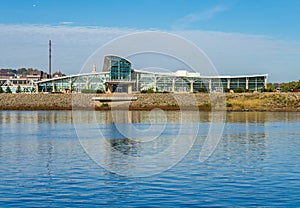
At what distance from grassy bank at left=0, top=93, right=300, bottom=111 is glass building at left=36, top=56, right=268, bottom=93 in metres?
6.96

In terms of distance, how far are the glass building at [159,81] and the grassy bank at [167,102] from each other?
6964mm

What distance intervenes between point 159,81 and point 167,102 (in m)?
16.0

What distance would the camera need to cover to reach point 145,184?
47.4 ft

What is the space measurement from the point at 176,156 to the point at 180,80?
6183 centimetres

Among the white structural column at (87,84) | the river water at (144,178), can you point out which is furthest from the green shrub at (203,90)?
the river water at (144,178)

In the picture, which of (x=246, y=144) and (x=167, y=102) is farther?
(x=167, y=102)

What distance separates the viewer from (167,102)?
68.0 meters

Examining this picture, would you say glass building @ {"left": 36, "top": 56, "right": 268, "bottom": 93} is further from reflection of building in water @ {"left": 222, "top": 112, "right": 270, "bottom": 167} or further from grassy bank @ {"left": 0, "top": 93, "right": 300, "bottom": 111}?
reflection of building in water @ {"left": 222, "top": 112, "right": 270, "bottom": 167}

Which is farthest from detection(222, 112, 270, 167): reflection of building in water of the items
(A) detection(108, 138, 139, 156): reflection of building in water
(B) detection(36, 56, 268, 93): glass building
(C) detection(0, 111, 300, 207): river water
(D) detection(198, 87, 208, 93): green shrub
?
(D) detection(198, 87, 208, 93): green shrub

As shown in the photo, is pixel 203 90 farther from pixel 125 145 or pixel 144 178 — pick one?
pixel 144 178

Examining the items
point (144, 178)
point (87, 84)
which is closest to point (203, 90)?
point (87, 84)

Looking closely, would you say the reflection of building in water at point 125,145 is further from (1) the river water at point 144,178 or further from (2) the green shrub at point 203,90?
(2) the green shrub at point 203,90

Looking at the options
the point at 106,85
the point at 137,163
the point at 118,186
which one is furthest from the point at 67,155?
the point at 106,85

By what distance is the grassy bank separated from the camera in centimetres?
6606
